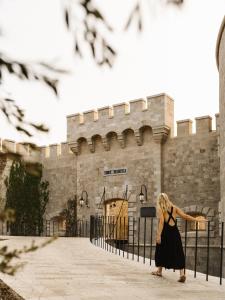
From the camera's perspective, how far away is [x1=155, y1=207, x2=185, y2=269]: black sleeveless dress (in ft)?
22.2

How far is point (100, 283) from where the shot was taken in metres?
6.17

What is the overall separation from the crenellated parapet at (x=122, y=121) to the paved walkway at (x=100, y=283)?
1188 centimetres

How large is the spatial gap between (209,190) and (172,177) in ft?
6.00

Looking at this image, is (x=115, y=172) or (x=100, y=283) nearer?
(x=100, y=283)

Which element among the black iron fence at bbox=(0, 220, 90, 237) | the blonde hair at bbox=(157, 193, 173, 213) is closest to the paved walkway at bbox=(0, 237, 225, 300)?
the blonde hair at bbox=(157, 193, 173, 213)

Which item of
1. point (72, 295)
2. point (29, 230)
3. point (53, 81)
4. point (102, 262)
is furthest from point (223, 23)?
point (29, 230)

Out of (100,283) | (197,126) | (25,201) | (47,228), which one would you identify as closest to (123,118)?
(197,126)

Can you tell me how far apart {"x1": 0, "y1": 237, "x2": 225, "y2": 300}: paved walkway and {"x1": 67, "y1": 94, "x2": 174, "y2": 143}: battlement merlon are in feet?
39.4

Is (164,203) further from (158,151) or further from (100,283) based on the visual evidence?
(158,151)

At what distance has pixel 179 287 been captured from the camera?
6125 mm

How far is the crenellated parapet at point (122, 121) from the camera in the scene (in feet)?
65.5

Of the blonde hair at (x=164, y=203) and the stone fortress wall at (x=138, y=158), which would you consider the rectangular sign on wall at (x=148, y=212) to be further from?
the blonde hair at (x=164, y=203)

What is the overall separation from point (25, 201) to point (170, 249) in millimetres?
17221

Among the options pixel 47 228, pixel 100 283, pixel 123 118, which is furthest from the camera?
pixel 47 228
